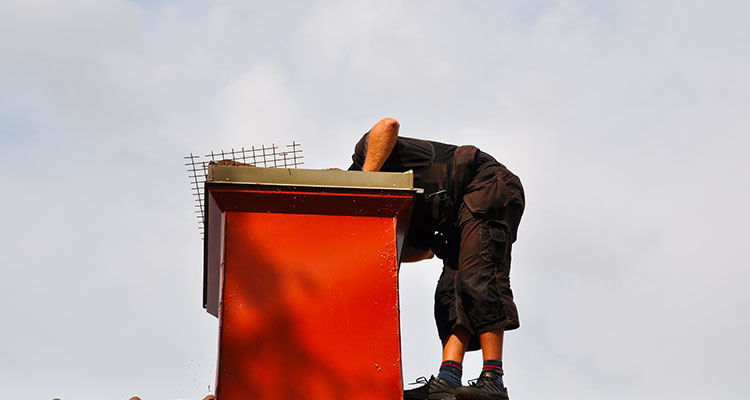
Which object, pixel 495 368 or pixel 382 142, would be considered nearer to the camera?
pixel 495 368

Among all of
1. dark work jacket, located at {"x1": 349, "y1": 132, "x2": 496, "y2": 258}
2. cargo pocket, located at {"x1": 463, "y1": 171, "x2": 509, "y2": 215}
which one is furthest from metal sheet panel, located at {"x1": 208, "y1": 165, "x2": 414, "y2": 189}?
cargo pocket, located at {"x1": 463, "y1": 171, "x2": 509, "y2": 215}

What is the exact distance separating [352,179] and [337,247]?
0.36 meters

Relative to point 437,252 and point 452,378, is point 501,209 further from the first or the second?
point 452,378

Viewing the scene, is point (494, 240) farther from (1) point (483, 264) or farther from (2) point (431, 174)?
(2) point (431, 174)

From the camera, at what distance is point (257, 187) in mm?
5000

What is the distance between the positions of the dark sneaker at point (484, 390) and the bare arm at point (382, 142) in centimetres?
130

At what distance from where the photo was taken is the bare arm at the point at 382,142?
5594 millimetres

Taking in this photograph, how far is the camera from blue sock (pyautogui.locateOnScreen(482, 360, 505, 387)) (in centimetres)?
534

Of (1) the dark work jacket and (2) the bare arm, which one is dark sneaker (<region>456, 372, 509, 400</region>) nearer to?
(1) the dark work jacket

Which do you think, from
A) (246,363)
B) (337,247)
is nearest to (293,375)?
(246,363)

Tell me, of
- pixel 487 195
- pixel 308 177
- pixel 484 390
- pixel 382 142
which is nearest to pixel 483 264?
pixel 487 195

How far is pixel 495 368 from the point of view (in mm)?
5363

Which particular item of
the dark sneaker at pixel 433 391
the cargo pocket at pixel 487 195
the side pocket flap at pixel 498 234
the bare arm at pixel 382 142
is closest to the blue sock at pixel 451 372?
the dark sneaker at pixel 433 391

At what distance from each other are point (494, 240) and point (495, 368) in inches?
29.3
